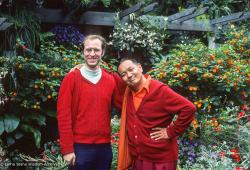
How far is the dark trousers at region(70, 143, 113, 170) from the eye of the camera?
9.73 ft

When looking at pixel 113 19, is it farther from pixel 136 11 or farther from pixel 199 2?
pixel 199 2

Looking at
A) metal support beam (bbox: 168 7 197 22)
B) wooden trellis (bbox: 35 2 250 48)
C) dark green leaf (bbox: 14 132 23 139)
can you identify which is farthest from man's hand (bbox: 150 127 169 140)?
metal support beam (bbox: 168 7 197 22)

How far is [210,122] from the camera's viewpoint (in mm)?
4742

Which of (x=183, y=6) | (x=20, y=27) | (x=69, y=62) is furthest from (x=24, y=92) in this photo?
(x=183, y=6)

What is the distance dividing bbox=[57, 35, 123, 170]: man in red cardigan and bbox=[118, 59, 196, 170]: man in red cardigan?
238mm

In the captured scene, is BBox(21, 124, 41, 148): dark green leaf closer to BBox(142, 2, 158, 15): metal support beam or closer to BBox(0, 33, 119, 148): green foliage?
BBox(0, 33, 119, 148): green foliage

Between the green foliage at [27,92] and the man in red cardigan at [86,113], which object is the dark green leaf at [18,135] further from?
the man in red cardigan at [86,113]

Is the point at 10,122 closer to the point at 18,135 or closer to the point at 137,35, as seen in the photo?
the point at 18,135

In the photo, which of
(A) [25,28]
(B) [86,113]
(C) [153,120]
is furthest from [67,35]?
(C) [153,120]

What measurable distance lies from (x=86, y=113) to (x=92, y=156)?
0.36 metres

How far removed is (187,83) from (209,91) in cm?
34

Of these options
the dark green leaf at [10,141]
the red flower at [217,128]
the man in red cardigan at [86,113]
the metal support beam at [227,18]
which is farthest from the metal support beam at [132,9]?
the man in red cardigan at [86,113]

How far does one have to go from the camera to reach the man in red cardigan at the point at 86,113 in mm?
2922

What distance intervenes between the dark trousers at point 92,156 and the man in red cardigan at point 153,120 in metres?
0.27
